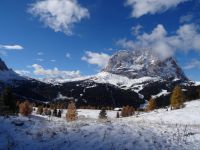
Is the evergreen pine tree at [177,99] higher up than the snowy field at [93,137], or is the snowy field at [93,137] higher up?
the evergreen pine tree at [177,99]

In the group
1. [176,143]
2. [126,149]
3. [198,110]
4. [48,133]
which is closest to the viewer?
[126,149]

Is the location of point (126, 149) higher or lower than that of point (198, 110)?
lower

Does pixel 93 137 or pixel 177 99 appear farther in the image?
pixel 177 99

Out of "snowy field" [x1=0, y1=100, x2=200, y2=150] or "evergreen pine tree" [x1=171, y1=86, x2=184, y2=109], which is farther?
"evergreen pine tree" [x1=171, y1=86, x2=184, y2=109]

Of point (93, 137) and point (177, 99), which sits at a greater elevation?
point (177, 99)

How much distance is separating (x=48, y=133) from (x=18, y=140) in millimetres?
1802

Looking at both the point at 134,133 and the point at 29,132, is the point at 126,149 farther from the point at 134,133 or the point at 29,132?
the point at 29,132

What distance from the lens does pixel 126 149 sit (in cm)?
1702

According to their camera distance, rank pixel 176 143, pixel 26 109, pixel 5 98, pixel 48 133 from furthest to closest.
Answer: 1. pixel 26 109
2. pixel 5 98
3. pixel 48 133
4. pixel 176 143

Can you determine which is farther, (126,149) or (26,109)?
(26,109)

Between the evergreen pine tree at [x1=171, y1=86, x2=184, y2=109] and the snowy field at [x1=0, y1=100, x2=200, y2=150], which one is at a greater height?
the evergreen pine tree at [x1=171, y1=86, x2=184, y2=109]

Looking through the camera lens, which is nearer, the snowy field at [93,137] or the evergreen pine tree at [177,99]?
the snowy field at [93,137]

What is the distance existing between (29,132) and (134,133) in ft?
20.3

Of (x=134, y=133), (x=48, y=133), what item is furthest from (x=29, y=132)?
(x=134, y=133)
